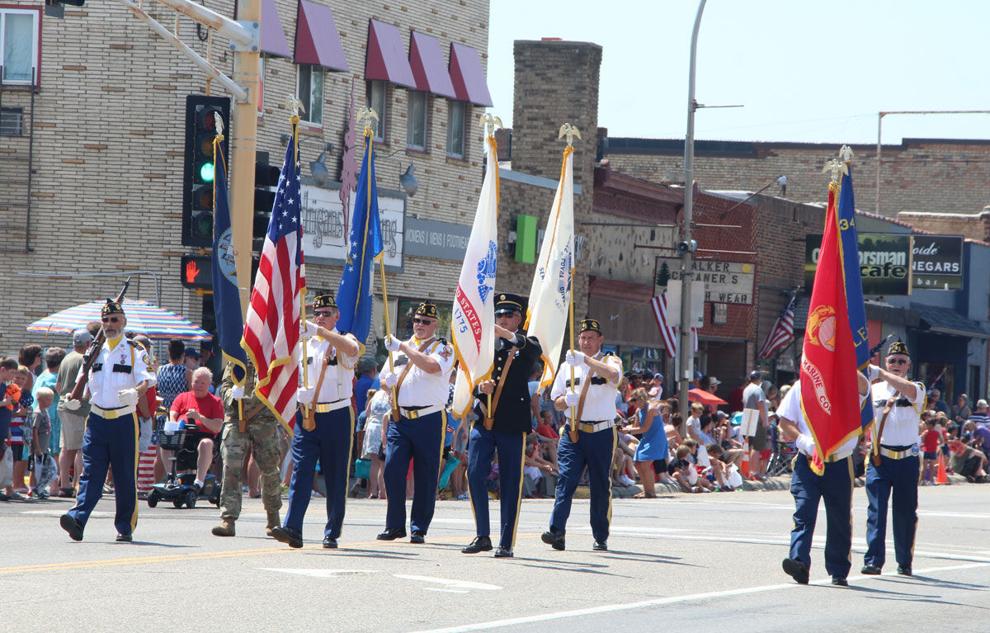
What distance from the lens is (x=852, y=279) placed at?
46.5 feet

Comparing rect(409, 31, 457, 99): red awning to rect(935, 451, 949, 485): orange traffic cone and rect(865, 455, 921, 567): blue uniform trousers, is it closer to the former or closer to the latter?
rect(935, 451, 949, 485): orange traffic cone

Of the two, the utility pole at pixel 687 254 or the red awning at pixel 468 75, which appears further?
the red awning at pixel 468 75

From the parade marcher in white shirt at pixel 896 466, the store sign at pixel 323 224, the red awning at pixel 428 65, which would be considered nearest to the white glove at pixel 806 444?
the parade marcher in white shirt at pixel 896 466

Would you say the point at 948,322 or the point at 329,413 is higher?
the point at 948,322

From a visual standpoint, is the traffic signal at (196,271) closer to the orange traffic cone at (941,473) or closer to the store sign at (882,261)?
the orange traffic cone at (941,473)

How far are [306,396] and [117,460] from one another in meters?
1.73

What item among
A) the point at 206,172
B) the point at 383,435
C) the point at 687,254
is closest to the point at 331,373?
the point at 206,172

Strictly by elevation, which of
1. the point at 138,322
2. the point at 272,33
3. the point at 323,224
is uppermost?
the point at 272,33

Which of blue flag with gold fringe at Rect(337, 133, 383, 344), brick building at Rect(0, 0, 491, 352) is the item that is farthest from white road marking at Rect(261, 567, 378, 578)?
brick building at Rect(0, 0, 491, 352)

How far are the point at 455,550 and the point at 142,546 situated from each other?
2.54 m

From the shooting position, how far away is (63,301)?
28.5m

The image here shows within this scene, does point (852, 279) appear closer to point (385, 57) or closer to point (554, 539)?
point (554, 539)

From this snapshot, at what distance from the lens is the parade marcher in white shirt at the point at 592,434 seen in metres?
15.3

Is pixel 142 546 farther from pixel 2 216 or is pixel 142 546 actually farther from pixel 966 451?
pixel 966 451
